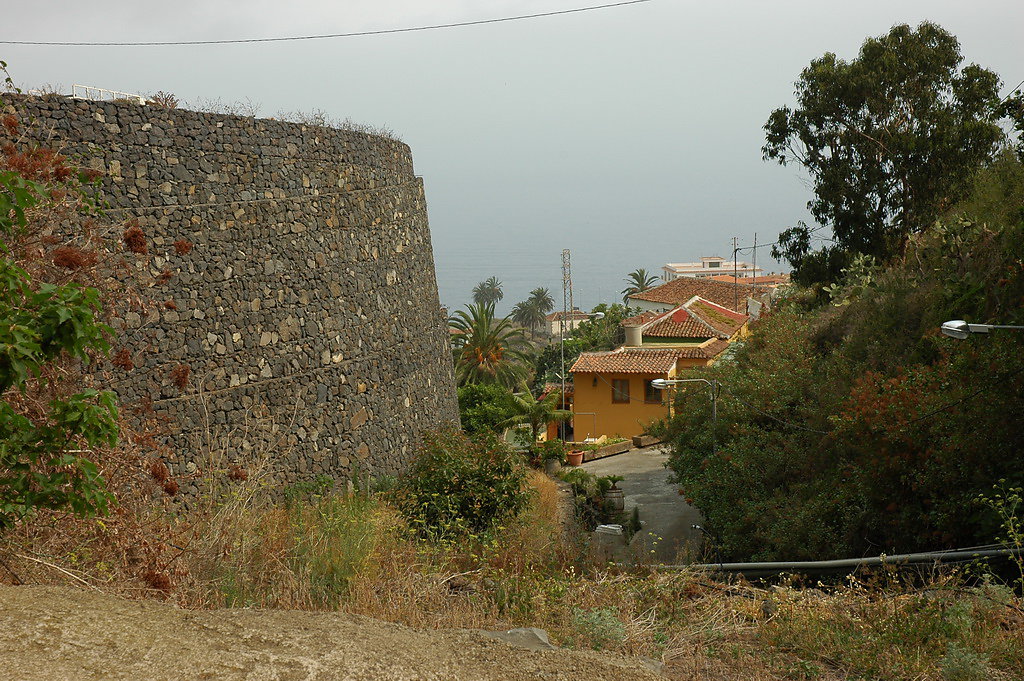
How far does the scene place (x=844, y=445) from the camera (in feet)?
47.9

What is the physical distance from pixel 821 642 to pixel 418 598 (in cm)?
303

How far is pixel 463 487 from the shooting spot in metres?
14.9

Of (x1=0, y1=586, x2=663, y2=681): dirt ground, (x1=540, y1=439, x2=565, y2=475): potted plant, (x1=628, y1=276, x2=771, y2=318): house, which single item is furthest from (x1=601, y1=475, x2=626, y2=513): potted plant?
(x1=628, y1=276, x2=771, y2=318): house

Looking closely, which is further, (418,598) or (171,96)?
(171,96)

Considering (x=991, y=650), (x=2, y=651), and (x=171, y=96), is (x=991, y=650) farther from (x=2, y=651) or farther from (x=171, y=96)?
(x=171, y=96)

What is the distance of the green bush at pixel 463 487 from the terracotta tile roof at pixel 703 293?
44.4m

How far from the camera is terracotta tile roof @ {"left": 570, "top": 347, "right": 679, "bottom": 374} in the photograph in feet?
122

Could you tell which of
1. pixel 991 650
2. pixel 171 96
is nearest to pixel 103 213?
pixel 171 96

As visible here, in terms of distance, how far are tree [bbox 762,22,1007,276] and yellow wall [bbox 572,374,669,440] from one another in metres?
11.7

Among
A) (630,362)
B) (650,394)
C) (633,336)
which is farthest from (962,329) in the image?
Result: (633,336)

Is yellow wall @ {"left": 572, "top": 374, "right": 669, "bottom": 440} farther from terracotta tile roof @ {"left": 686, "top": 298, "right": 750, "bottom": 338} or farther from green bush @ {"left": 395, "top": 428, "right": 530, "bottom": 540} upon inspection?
green bush @ {"left": 395, "top": 428, "right": 530, "bottom": 540}

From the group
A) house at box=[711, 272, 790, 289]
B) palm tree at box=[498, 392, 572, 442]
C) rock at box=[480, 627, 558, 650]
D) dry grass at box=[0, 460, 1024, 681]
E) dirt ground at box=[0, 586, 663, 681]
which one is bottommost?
palm tree at box=[498, 392, 572, 442]

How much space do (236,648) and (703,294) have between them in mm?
60171

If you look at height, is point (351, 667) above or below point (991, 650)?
above
